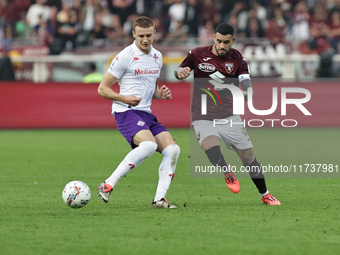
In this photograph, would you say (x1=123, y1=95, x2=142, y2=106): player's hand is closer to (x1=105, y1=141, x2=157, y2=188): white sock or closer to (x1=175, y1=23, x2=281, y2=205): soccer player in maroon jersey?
(x1=105, y1=141, x2=157, y2=188): white sock

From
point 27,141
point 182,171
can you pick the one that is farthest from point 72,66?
point 182,171

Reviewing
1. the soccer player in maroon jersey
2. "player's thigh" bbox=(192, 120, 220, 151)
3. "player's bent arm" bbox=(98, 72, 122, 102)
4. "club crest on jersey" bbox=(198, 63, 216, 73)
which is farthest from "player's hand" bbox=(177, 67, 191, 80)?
"player's bent arm" bbox=(98, 72, 122, 102)

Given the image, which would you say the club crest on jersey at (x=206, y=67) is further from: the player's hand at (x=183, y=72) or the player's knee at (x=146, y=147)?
the player's knee at (x=146, y=147)

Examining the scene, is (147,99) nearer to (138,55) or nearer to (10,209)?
(138,55)

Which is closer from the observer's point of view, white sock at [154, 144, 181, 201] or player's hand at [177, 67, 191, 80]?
white sock at [154, 144, 181, 201]

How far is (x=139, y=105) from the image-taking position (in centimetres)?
684

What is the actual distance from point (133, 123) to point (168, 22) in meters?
15.1

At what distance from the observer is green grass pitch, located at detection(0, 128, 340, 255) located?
487 cm

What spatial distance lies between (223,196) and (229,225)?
2.04 m

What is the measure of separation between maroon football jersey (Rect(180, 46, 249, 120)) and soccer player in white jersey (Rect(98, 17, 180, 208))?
2.05 feet

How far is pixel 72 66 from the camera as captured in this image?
18.4 metres

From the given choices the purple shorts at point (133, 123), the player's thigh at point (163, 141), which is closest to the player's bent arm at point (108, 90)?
the purple shorts at point (133, 123)

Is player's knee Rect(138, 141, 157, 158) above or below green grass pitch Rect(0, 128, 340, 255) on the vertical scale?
above

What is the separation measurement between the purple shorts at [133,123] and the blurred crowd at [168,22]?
1282 centimetres
